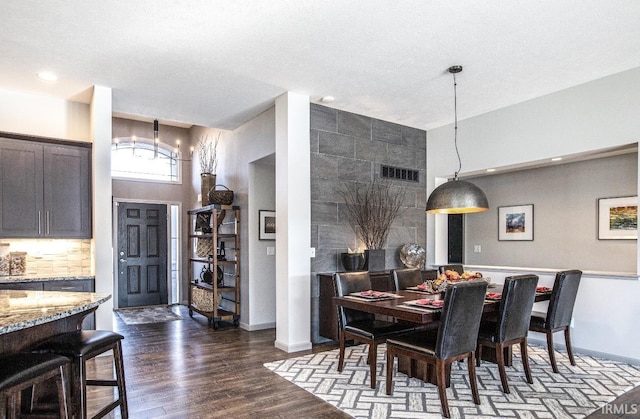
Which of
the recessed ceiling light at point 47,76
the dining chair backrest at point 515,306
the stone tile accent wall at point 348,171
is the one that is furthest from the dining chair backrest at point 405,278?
the recessed ceiling light at point 47,76

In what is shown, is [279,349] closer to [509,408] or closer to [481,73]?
[509,408]

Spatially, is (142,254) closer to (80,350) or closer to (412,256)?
(412,256)

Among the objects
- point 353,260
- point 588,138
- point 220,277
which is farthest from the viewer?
point 220,277

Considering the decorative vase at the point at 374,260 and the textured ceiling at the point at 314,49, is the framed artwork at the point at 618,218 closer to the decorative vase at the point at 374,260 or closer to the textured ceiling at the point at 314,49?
the textured ceiling at the point at 314,49

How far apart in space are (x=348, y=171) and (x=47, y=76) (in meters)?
3.43

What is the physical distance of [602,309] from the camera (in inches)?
170

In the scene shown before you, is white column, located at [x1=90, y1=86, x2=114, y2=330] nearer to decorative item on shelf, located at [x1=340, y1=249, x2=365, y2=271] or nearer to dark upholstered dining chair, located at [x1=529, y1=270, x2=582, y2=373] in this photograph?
decorative item on shelf, located at [x1=340, y1=249, x2=365, y2=271]

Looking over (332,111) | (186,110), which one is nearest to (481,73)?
(332,111)

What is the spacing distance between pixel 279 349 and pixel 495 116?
3.93 m

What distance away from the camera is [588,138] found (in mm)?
4410

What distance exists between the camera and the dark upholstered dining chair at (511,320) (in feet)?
10.9

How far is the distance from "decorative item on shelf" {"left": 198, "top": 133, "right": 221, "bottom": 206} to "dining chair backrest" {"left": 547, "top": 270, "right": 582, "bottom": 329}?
4.74 m

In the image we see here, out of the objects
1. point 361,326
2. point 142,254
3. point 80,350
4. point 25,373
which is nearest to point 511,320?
point 361,326

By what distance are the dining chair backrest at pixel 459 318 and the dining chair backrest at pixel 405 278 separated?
4.49ft
